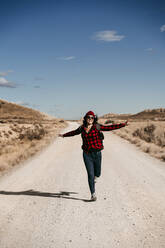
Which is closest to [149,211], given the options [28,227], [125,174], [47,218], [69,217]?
[69,217]

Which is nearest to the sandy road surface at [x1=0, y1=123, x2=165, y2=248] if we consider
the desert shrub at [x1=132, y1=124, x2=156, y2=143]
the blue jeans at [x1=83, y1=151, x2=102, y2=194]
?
the blue jeans at [x1=83, y1=151, x2=102, y2=194]

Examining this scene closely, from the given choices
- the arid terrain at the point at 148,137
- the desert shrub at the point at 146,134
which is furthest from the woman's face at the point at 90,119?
the desert shrub at the point at 146,134

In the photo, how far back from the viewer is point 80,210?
16.7 feet

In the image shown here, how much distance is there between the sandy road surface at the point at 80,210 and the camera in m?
3.86

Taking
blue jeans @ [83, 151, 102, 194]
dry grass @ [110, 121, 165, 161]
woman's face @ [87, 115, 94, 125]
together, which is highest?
woman's face @ [87, 115, 94, 125]

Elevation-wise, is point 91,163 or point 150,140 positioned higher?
point 91,163

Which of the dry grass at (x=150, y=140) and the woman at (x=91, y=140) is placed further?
the dry grass at (x=150, y=140)

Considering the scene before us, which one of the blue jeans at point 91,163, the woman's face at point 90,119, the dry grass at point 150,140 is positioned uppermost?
the woman's face at point 90,119

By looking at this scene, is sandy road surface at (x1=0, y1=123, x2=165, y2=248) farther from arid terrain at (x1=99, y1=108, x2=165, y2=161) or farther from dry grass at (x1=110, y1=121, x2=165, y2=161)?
dry grass at (x1=110, y1=121, x2=165, y2=161)

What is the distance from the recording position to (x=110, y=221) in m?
4.46

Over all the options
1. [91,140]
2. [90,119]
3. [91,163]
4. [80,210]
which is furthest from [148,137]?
[80,210]

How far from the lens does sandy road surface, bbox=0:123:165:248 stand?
12.7 feet

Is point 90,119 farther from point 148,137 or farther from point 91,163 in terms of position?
point 148,137

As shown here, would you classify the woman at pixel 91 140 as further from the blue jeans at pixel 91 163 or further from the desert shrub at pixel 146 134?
the desert shrub at pixel 146 134
